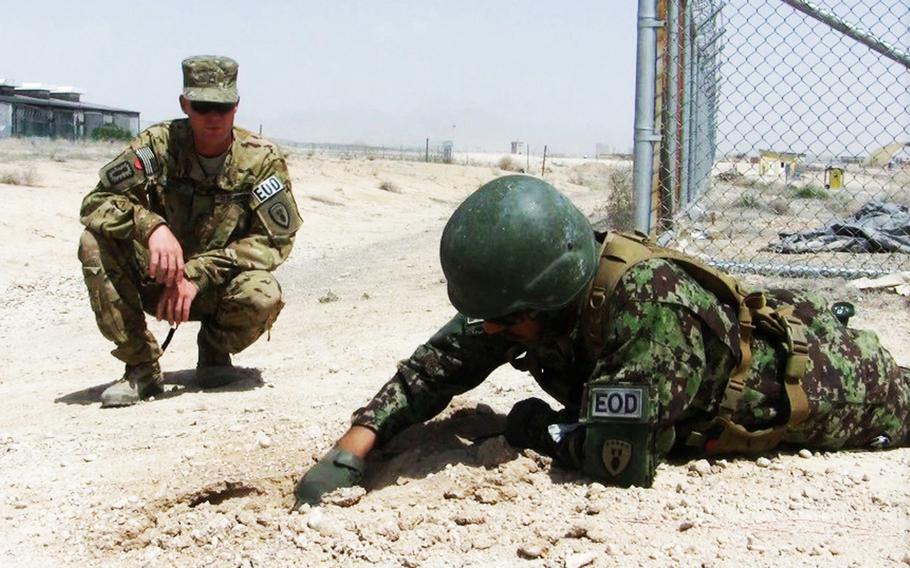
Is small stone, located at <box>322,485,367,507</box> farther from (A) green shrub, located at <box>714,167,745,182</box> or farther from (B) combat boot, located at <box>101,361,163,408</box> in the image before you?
(A) green shrub, located at <box>714,167,745,182</box>

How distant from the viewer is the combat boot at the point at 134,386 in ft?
14.4

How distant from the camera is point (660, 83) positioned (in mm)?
4922

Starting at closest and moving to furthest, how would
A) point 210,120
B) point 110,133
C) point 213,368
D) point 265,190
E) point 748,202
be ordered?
point 210,120, point 265,190, point 213,368, point 748,202, point 110,133

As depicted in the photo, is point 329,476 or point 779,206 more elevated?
point 779,206

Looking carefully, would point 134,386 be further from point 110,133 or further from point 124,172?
point 110,133

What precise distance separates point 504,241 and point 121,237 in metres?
2.30

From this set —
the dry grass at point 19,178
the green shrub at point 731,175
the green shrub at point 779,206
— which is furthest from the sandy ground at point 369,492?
the dry grass at point 19,178

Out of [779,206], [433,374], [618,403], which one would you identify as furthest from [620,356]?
[779,206]

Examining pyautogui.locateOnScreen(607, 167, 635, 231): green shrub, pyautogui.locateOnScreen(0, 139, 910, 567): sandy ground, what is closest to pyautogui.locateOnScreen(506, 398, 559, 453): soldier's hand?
pyautogui.locateOnScreen(0, 139, 910, 567): sandy ground

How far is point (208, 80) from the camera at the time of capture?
4.52m

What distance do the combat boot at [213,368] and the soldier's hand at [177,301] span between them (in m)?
0.52

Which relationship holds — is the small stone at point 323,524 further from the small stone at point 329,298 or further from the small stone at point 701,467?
the small stone at point 329,298

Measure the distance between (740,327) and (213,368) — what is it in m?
2.64

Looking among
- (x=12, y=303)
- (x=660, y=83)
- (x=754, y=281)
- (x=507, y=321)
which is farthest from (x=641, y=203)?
(x=12, y=303)
